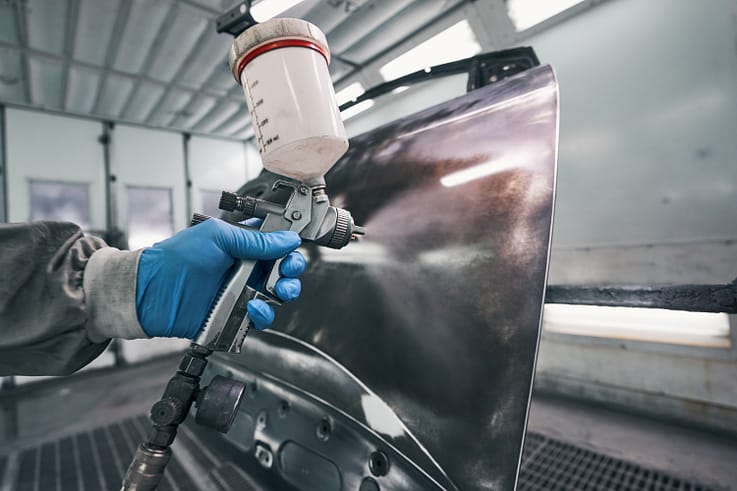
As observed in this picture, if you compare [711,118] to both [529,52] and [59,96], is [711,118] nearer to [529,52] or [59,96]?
[529,52]

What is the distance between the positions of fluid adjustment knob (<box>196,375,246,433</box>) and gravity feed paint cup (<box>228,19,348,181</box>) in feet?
1.69

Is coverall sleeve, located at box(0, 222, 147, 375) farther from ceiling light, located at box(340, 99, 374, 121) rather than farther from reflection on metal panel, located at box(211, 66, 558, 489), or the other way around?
ceiling light, located at box(340, 99, 374, 121)

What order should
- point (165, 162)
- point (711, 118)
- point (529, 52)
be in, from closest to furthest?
point (529, 52)
point (711, 118)
point (165, 162)

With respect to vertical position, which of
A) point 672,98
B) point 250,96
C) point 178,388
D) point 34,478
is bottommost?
point 34,478

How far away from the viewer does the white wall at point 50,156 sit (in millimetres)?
3432

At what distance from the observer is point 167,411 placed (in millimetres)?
739

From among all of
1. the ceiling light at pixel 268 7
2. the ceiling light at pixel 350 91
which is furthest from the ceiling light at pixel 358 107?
the ceiling light at pixel 268 7

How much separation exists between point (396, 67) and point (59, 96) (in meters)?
3.26

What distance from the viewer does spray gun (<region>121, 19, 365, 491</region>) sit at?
75 centimetres

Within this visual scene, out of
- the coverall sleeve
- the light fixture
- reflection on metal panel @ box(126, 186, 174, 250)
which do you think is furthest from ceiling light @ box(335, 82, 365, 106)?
the coverall sleeve

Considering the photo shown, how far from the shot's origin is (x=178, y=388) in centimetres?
77

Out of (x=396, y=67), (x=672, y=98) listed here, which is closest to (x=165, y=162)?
(x=396, y=67)

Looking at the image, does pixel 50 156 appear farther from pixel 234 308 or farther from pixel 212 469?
pixel 234 308

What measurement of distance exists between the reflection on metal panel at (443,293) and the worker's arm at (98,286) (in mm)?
250
